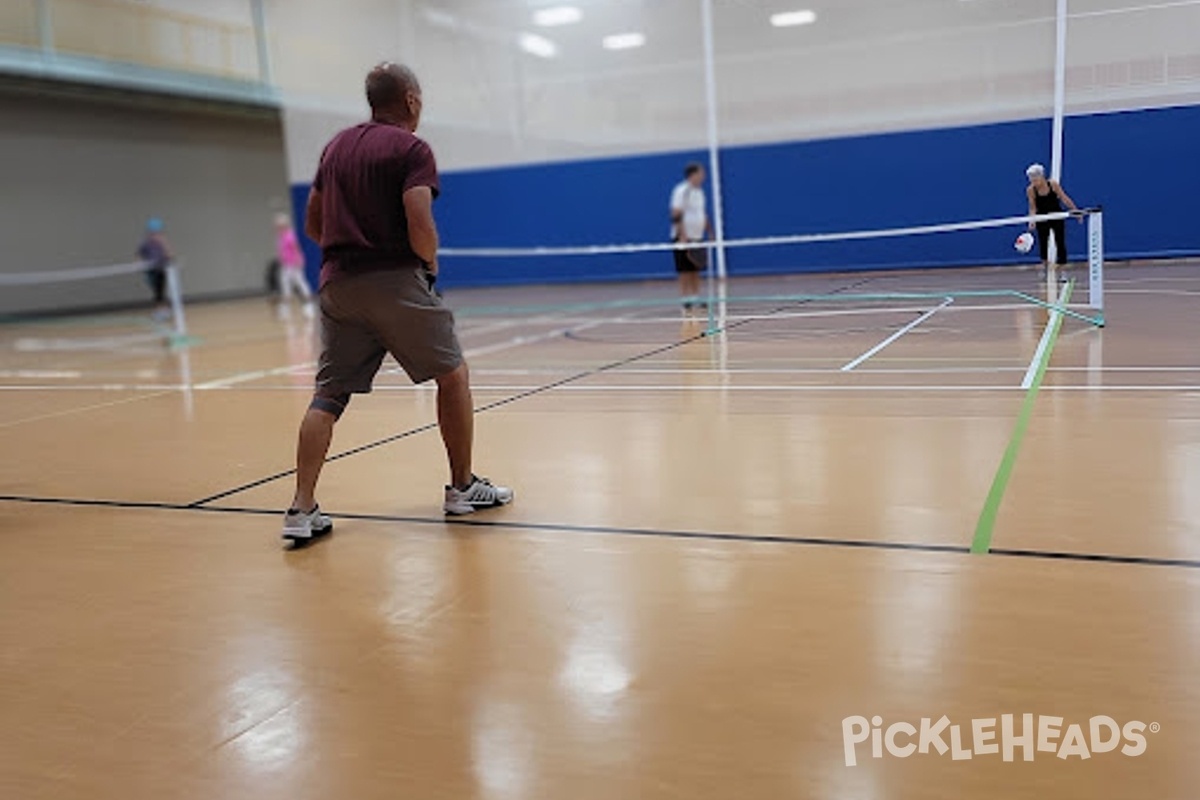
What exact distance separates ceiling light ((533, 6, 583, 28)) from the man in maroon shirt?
17640mm

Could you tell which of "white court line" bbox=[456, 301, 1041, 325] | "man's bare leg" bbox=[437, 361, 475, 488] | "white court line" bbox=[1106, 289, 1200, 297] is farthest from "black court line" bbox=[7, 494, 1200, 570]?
"white court line" bbox=[1106, 289, 1200, 297]

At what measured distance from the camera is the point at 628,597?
127 inches

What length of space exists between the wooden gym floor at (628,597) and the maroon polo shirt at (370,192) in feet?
3.49

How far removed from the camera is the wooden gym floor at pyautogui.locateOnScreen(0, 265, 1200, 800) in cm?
229

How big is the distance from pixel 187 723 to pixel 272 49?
22.3 m

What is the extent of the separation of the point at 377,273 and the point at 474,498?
993 mm

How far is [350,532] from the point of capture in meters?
4.15

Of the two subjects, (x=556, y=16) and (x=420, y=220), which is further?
(x=556, y=16)

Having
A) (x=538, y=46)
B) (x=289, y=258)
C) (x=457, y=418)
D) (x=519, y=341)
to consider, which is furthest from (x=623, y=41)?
(x=457, y=418)

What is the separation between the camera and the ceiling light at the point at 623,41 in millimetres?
20047

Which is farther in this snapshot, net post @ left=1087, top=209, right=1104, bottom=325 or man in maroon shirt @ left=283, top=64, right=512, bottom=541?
net post @ left=1087, top=209, right=1104, bottom=325

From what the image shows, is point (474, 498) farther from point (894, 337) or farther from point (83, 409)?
point (894, 337)

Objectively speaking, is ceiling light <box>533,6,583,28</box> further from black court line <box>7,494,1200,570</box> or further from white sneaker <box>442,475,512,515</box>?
white sneaker <box>442,475,512,515</box>

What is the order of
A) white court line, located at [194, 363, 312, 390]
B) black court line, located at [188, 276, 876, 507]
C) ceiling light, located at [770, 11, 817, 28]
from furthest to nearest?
ceiling light, located at [770, 11, 817, 28], white court line, located at [194, 363, 312, 390], black court line, located at [188, 276, 876, 507]
